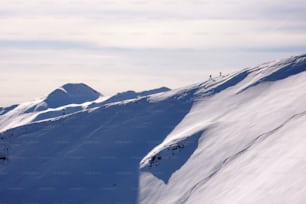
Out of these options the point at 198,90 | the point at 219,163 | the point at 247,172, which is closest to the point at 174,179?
the point at 219,163

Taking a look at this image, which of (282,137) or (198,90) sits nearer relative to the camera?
(282,137)

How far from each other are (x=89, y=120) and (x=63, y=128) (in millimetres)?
4015

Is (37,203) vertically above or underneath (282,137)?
underneath

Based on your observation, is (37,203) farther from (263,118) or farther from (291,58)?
(291,58)

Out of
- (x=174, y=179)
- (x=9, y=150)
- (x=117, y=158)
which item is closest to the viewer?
(x=174, y=179)

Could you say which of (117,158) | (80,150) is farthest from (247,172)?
(80,150)

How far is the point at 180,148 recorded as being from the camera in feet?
213

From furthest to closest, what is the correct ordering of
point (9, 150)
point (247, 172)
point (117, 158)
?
point (9, 150) → point (117, 158) → point (247, 172)

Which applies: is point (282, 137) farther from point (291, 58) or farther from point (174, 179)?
point (291, 58)

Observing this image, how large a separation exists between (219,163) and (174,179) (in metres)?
5.56

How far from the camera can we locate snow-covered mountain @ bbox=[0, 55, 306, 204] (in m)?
49.6

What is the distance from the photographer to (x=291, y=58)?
79625 mm

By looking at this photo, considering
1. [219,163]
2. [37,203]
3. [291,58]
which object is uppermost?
[291,58]

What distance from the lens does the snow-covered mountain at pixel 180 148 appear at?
49625mm
